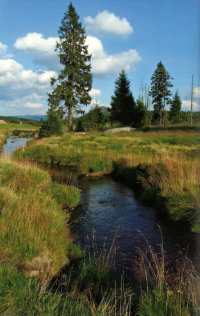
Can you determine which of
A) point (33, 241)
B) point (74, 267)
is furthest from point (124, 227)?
point (33, 241)

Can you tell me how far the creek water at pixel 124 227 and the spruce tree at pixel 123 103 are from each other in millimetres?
30989

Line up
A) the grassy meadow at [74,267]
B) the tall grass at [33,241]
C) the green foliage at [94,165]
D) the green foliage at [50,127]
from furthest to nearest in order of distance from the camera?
the green foliage at [50,127] → the green foliage at [94,165] → the tall grass at [33,241] → the grassy meadow at [74,267]

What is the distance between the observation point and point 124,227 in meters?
6.55

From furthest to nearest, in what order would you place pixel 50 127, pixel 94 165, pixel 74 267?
pixel 50 127
pixel 94 165
pixel 74 267

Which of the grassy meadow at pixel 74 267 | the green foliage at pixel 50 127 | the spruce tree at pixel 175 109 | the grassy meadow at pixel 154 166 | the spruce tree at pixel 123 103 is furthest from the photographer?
the spruce tree at pixel 175 109

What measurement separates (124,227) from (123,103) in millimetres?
34871

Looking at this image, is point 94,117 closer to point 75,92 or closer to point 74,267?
point 75,92

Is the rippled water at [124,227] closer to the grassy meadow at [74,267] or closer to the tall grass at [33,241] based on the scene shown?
the grassy meadow at [74,267]

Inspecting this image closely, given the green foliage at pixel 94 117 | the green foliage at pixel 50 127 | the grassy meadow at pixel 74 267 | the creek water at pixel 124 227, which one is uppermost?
the green foliage at pixel 94 117

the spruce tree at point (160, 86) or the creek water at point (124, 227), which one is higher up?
the spruce tree at point (160, 86)

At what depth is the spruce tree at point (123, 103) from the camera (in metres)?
39.8

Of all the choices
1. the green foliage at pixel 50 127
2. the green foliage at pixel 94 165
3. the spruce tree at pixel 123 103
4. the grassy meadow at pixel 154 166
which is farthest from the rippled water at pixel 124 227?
the spruce tree at pixel 123 103

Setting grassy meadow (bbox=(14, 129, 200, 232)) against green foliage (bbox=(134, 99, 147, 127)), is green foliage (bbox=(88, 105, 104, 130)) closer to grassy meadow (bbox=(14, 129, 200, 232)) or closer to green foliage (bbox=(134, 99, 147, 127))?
green foliage (bbox=(134, 99, 147, 127))

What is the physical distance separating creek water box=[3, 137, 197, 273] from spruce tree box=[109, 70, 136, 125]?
31.0m
